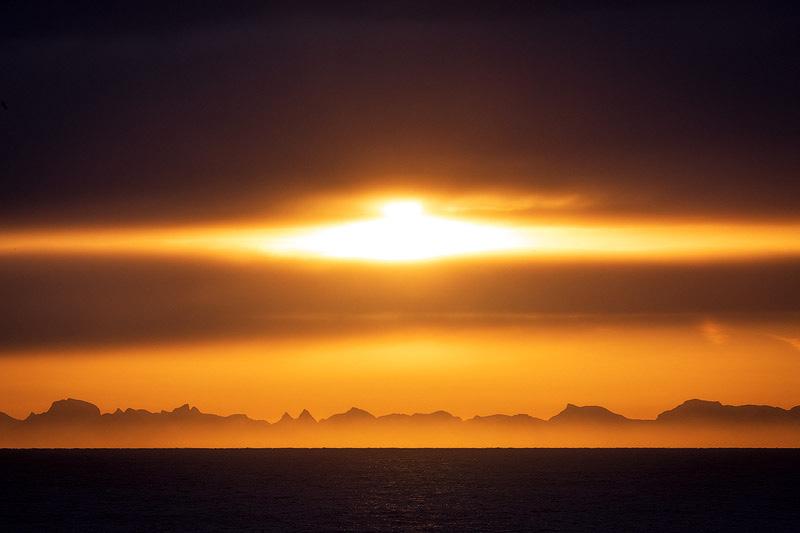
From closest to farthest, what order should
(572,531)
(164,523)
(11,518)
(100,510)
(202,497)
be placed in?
(572,531)
(164,523)
(11,518)
(100,510)
(202,497)

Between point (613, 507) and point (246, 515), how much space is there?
46355mm

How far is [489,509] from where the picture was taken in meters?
152

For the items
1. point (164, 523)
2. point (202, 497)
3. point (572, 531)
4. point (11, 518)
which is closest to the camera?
point (572, 531)

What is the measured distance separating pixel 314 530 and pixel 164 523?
18172 millimetres

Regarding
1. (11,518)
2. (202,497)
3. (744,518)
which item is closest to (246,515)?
(11,518)

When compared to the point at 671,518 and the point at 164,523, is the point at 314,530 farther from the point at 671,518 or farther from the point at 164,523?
the point at 671,518

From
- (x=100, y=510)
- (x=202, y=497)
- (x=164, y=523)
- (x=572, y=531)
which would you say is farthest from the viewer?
(x=202, y=497)

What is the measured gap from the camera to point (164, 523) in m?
131

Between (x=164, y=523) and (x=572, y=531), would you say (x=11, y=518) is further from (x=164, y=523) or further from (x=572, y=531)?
(x=572, y=531)

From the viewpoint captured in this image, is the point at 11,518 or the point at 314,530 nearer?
the point at 314,530

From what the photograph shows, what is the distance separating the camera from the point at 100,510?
149m

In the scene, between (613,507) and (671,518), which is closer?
(671,518)

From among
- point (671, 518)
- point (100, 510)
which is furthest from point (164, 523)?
point (671, 518)

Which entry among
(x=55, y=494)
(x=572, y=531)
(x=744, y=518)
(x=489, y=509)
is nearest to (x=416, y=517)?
(x=489, y=509)
